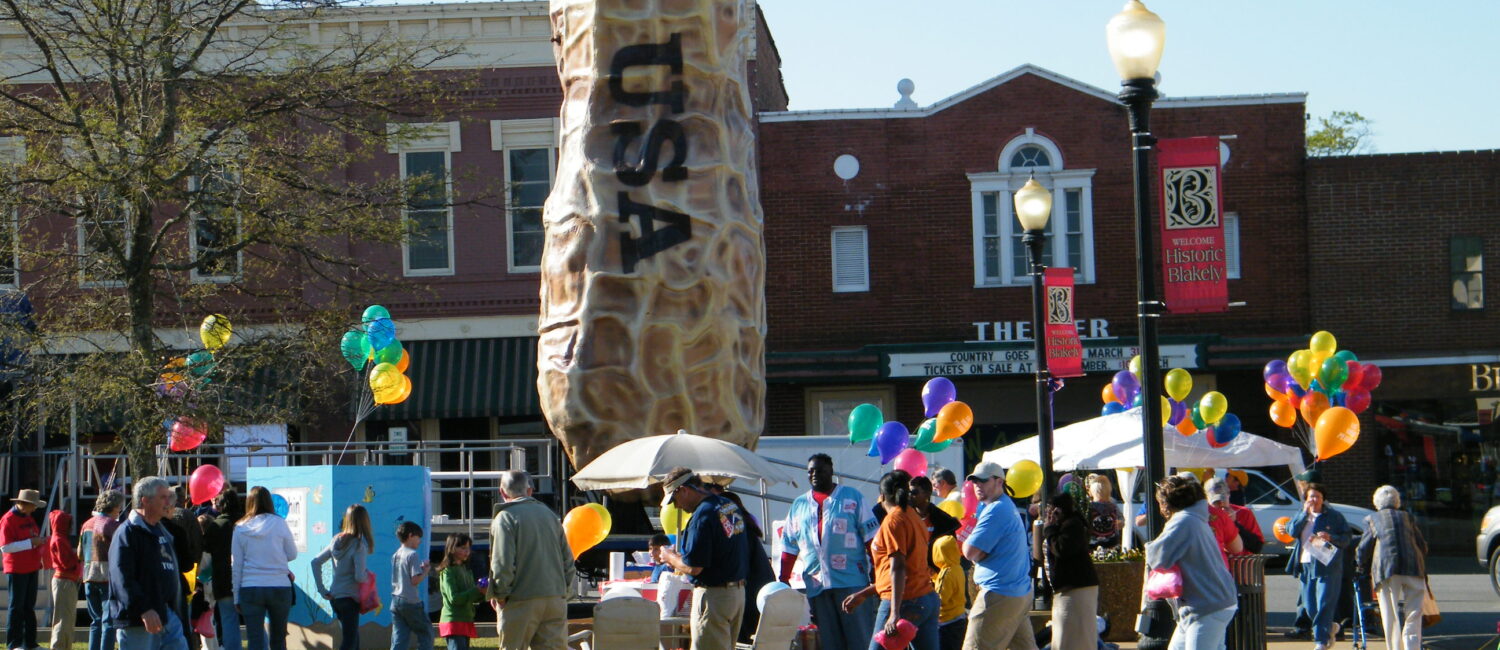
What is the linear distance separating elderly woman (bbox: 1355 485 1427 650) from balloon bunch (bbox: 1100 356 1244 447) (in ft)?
16.2

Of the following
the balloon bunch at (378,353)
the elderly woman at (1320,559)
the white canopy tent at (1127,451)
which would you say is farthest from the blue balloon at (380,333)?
the elderly woman at (1320,559)

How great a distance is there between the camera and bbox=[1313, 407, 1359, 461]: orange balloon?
16922 millimetres

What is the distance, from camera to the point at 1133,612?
14000 mm

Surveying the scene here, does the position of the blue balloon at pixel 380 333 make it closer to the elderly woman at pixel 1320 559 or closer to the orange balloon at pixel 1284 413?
the elderly woman at pixel 1320 559

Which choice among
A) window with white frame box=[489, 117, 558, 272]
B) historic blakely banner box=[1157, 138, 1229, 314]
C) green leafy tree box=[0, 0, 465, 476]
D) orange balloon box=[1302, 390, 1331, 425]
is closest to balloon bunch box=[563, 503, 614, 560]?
green leafy tree box=[0, 0, 465, 476]

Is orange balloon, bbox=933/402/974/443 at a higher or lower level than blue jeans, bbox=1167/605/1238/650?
higher

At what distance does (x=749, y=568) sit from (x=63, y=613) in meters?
6.39

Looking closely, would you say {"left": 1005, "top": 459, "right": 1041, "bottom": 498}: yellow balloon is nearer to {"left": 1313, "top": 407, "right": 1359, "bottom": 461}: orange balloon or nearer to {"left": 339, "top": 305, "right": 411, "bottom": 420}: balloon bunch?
{"left": 1313, "top": 407, "right": 1359, "bottom": 461}: orange balloon

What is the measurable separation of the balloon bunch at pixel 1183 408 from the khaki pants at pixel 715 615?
8527mm

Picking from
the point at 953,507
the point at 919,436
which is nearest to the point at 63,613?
the point at 953,507

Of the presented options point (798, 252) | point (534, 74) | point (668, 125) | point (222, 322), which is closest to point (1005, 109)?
point (798, 252)

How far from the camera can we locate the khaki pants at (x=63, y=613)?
1353 cm

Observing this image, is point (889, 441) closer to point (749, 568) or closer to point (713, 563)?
point (749, 568)

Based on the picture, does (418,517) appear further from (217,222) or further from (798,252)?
(798,252)
